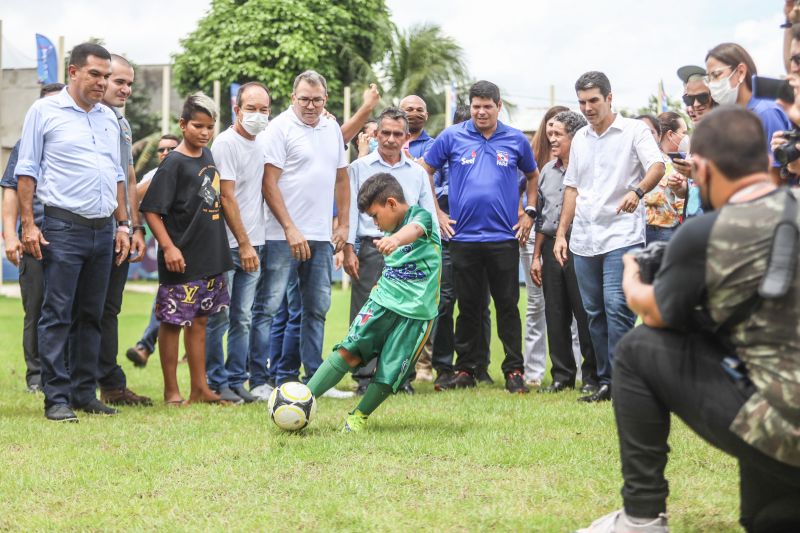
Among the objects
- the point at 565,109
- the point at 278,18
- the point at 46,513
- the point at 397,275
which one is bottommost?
the point at 46,513

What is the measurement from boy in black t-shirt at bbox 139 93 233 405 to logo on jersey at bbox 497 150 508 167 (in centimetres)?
264

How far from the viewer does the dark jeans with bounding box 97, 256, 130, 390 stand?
8.33m

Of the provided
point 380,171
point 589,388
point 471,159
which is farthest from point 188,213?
point 589,388

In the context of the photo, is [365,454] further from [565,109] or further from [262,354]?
[565,109]

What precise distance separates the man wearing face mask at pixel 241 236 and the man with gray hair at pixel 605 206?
269 centimetres

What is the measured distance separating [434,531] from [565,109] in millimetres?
6392

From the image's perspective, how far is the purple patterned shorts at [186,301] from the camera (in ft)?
26.3

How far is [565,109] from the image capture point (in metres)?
9.81

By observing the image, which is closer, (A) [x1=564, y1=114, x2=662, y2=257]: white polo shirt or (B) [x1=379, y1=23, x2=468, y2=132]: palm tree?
(A) [x1=564, y1=114, x2=662, y2=257]: white polo shirt

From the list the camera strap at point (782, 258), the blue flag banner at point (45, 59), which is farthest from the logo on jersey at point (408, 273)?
the blue flag banner at point (45, 59)

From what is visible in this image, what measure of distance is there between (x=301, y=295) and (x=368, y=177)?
123cm

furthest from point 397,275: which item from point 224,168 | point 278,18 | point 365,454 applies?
point 278,18

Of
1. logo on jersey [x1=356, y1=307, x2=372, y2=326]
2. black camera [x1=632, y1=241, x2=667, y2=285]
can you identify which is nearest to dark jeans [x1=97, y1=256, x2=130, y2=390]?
logo on jersey [x1=356, y1=307, x2=372, y2=326]

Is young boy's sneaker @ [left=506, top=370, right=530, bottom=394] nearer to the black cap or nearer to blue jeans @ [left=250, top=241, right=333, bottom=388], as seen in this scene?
blue jeans @ [left=250, top=241, right=333, bottom=388]
